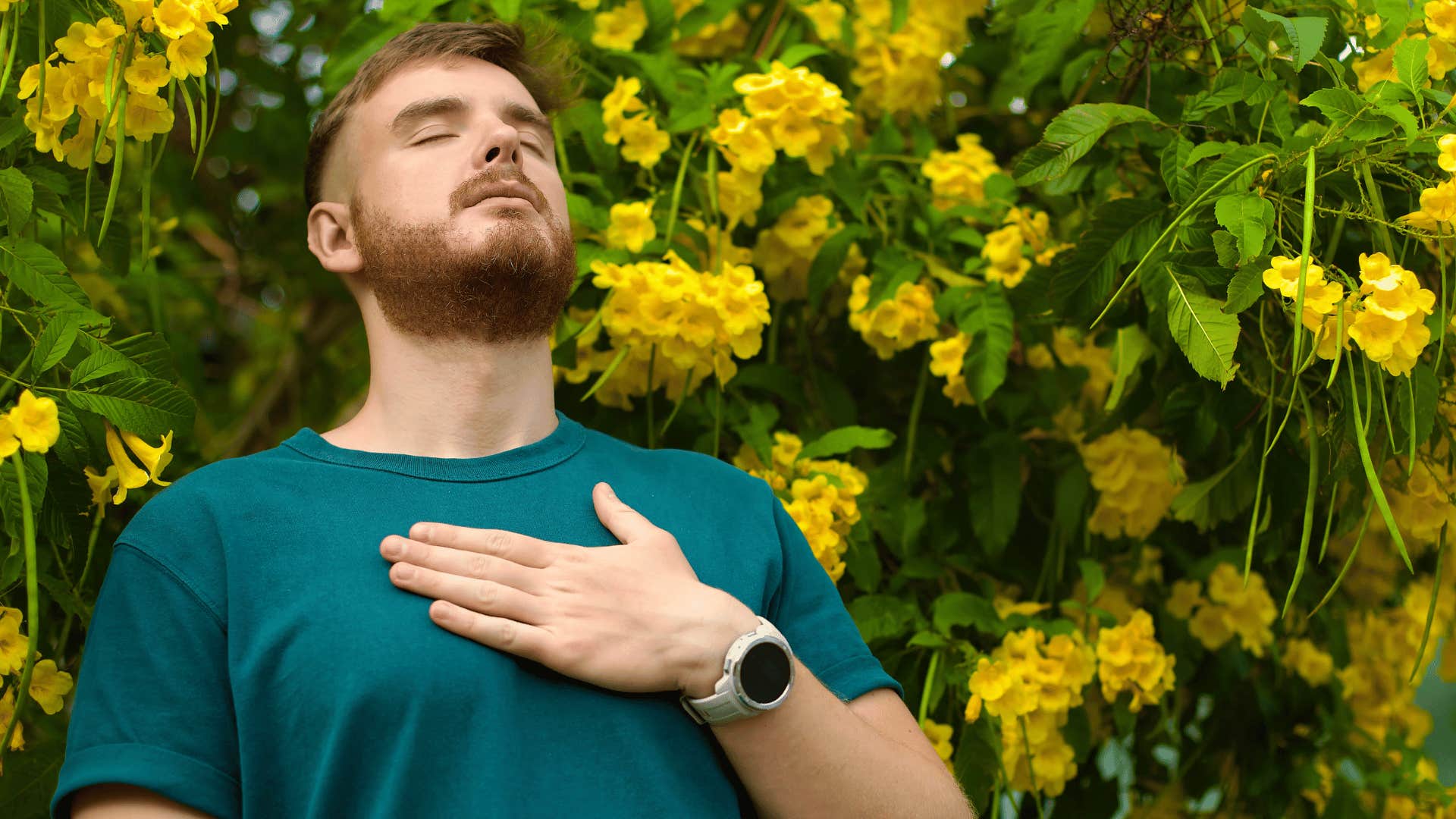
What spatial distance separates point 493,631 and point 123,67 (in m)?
0.65

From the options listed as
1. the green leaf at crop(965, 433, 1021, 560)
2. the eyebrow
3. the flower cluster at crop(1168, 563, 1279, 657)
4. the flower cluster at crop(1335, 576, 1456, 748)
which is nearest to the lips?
the eyebrow

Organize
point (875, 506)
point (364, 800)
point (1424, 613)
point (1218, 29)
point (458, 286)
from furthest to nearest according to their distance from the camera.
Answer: point (1424, 613), point (875, 506), point (1218, 29), point (458, 286), point (364, 800)

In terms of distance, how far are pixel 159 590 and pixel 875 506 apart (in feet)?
3.44

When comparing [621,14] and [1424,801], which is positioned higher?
[621,14]

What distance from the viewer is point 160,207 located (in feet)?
7.20

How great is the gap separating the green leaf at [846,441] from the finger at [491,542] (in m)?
0.61

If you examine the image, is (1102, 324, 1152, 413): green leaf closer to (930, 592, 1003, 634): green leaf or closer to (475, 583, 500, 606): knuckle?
(930, 592, 1003, 634): green leaf

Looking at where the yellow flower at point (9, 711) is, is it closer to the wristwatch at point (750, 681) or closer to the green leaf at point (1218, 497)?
the wristwatch at point (750, 681)

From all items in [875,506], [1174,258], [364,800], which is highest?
[1174,258]

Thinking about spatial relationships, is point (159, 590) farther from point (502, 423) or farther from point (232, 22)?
point (232, 22)

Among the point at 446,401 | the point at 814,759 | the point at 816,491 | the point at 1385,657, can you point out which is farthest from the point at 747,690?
the point at 1385,657

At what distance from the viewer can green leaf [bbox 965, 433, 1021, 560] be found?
1.88m

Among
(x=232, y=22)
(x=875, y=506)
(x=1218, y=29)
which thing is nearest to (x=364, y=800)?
(x=875, y=506)

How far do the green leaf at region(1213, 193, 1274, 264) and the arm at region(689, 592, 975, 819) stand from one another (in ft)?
2.02
